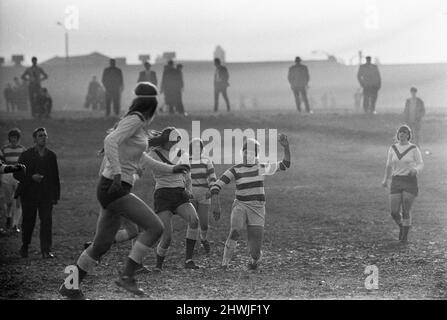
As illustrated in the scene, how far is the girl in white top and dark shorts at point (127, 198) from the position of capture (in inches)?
368

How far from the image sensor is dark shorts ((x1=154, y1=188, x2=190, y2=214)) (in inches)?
484

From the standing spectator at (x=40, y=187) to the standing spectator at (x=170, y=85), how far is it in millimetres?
15907

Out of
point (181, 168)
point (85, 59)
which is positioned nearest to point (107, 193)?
point (181, 168)

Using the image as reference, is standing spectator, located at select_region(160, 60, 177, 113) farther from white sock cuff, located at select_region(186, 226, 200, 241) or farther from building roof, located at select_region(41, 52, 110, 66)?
building roof, located at select_region(41, 52, 110, 66)

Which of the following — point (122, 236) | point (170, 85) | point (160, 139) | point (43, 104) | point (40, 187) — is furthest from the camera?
point (43, 104)

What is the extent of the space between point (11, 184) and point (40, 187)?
360cm

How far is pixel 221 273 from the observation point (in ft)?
39.9

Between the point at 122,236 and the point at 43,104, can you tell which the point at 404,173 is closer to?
the point at 122,236

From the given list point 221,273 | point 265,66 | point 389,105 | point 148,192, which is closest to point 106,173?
point 221,273

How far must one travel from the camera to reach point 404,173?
14938 mm

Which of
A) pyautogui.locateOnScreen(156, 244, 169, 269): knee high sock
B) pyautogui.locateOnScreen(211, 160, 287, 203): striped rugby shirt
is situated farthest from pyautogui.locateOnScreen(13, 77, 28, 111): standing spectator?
pyautogui.locateOnScreen(211, 160, 287, 203): striped rugby shirt

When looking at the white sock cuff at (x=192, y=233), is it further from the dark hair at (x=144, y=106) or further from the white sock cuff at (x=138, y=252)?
the dark hair at (x=144, y=106)

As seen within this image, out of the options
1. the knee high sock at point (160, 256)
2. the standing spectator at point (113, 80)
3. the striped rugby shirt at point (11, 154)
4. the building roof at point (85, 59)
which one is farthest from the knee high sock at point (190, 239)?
the building roof at point (85, 59)

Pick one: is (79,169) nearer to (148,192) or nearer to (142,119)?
(148,192)
